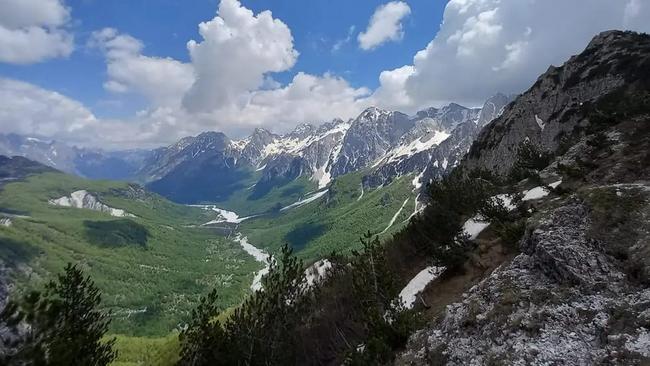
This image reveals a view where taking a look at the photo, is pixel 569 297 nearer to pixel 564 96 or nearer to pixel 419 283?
pixel 419 283

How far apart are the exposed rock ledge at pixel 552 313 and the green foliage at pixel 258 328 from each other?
13.8 metres

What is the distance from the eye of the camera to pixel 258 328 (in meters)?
33.2

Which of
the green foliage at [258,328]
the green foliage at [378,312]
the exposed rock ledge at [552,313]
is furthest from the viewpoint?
the green foliage at [258,328]

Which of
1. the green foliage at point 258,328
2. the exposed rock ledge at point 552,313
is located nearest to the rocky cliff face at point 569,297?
the exposed rock ledge at point 552,313

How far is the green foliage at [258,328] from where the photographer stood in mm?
32000

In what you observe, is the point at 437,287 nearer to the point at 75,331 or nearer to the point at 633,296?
the point at 633,296

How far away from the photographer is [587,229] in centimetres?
2033

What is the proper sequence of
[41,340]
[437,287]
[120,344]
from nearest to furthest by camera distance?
[41,340]
[437,287]
[120,344]

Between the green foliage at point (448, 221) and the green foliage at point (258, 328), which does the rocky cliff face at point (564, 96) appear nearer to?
the green foliage at point (448, 221)

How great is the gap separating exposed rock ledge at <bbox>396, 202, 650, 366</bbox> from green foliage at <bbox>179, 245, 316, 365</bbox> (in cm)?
1384

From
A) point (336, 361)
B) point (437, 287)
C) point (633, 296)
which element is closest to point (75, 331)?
point (336, 361)

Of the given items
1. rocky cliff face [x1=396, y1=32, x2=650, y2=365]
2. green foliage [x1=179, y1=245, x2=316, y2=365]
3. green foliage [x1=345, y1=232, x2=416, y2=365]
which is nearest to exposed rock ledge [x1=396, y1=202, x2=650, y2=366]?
rocky cliff face [x1=396, y1=32, x2=650, y2=365]

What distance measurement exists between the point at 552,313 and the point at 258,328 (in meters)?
22.1

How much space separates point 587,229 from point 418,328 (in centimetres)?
994
